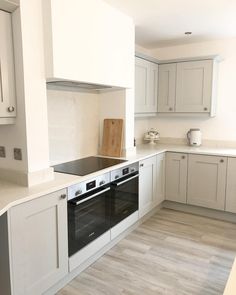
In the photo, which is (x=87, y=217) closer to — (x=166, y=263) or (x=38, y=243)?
(x=38, y=243)

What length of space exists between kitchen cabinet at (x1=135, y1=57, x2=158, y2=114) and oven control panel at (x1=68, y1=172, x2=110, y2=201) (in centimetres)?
137

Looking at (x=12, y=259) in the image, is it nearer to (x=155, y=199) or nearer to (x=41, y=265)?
(x=41, y=265)

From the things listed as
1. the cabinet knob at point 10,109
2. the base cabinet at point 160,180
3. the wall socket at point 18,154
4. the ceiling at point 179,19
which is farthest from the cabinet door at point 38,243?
the ceiling at point 179,19

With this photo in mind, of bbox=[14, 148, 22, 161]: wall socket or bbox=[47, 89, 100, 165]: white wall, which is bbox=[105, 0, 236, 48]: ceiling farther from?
bbox=[14, 148, 22, 161]: wall socket

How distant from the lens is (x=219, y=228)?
10.7 ft

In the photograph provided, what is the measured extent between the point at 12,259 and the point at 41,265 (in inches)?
11.1

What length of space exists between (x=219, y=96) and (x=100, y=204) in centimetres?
252

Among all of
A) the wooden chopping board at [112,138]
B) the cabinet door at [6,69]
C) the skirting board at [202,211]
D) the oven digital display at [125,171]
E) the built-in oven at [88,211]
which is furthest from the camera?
the skirting board at [202,211]

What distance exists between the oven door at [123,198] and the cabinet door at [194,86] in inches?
57.4

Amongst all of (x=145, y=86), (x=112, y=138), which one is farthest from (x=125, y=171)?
(x=145, y=86)

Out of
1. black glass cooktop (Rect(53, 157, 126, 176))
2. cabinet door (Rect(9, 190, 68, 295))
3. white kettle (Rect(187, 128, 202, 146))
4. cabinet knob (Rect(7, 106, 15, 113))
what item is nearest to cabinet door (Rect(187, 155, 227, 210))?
white kettle (Rect(187, 128, 202, 146))

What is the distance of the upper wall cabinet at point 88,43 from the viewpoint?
6.72 feet

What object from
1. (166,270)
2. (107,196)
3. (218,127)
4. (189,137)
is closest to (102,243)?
(107,196)

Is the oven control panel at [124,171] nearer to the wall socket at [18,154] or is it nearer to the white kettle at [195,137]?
the wall socket at [18,154]
